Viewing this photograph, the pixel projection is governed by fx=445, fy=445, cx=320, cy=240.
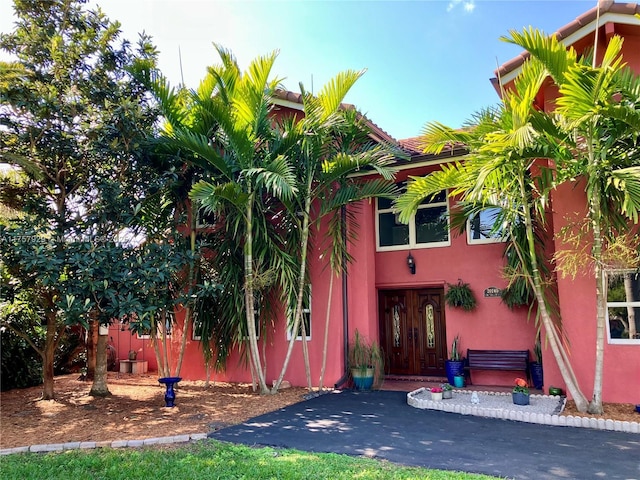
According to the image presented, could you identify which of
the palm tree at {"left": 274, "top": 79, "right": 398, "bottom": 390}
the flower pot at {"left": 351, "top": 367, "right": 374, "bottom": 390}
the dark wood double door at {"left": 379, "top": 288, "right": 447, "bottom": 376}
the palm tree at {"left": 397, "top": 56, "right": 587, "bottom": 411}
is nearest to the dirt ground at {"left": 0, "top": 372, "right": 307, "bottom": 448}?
the flower pot at {"left": 351, "top": 367, "right": 374, "bottom": 390}

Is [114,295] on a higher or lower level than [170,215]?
lower

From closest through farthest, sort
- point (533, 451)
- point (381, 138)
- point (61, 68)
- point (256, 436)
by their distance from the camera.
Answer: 1. point (533, 451)
2. point (256, 436)
3. point (61, 68)
4. point (381, 138)

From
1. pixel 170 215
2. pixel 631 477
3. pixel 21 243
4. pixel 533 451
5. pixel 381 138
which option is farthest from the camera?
pixel 381 138

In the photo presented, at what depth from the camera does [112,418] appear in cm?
705

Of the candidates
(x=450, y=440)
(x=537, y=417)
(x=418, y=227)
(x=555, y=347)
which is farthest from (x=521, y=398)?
(x=418, y=227)

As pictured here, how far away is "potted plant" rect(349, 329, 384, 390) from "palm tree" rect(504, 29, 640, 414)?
13.3 feet

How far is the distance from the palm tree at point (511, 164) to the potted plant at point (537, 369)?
1126mm

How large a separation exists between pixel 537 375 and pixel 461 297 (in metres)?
2.08

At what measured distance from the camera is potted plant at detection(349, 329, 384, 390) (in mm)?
9297

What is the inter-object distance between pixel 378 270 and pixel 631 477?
22.9ft

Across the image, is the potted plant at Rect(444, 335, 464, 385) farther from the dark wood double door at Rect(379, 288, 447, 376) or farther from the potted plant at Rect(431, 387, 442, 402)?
the potted plant at Rect(431, 387, 442, 402)

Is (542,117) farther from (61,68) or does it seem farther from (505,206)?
(61,68)

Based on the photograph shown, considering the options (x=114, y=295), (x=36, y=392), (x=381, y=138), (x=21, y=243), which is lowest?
(x=36, y=392)

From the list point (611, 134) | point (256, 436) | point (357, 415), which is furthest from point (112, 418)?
point (611, 134)
